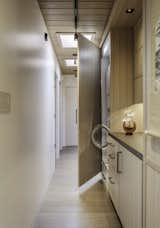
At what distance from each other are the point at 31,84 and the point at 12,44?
77 centimetres

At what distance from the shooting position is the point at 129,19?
10.9 ft

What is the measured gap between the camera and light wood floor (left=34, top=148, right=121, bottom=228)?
9.32 feet

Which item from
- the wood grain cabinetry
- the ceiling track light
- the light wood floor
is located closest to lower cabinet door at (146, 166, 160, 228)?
the light wood floor

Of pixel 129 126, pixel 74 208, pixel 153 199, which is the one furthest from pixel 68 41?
pixel 153 199

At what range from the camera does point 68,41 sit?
4715 millimetres

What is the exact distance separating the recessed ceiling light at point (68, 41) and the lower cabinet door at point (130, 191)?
243 centimetres

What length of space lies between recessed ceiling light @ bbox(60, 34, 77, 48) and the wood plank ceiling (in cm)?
10

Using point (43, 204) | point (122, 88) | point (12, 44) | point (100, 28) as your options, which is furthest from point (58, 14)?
point (43, 204)

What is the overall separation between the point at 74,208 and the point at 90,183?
1100 millimetres

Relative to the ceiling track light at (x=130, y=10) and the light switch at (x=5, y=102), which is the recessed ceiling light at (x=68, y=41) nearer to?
the ceiling track light at (x=130, y=10)

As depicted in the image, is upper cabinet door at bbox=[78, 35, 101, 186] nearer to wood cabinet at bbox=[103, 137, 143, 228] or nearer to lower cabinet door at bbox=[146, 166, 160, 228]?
wood cabinet at bbox=[103, 137, 143, 228]

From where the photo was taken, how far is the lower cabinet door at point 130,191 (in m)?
1.92

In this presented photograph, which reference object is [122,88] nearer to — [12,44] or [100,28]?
[100,28]

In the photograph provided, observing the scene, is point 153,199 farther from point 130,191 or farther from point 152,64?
point 152,64
